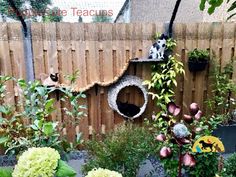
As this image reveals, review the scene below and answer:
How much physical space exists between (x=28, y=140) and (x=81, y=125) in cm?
156

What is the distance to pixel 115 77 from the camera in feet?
11.3

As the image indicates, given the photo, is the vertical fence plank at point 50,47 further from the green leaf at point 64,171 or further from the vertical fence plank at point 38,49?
the green leaf at point 64,171

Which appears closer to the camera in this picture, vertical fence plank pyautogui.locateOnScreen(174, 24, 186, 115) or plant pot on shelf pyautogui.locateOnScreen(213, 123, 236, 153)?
plant pot on shelf pyautogui.locateOnScreen(213, 123, 236, 153)

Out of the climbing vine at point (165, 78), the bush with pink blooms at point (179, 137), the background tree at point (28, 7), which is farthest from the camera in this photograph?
the background tree at point (28, 7)

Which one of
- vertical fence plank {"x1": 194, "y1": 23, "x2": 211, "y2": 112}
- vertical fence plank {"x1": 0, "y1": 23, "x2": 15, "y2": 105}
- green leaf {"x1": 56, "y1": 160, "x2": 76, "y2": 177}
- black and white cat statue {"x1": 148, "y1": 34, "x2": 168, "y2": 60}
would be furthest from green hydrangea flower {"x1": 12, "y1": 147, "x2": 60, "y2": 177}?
vertical fence plank {"x1": 194, "y1": 23, "x2": 211, "y2": 112}

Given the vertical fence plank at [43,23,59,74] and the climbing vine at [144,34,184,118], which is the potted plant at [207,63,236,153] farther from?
the vertical fence plank at [43,23,59,74]

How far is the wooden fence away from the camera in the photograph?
130 inches

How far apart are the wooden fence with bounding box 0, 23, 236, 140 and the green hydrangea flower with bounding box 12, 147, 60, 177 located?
2.31m

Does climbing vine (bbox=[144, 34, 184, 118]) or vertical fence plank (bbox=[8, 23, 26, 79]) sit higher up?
vertical fence plank (bbox=[8, 23, 26, 79])

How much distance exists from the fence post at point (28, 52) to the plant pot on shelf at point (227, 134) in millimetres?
2262

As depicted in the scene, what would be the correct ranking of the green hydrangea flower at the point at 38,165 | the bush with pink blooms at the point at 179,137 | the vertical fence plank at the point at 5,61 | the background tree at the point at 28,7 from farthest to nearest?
the background tree at the point at 28,7, the vertical fence plank at the point at 5,61, the bush with pink blooms at the point at 179,137, the green hydrangea flower at the point at 38,165

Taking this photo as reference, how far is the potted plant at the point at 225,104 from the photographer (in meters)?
3.33

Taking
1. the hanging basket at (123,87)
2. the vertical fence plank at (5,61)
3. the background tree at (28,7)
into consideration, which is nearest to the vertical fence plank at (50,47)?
the vertical fence plank at (5,61)

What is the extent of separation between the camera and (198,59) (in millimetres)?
3420
